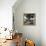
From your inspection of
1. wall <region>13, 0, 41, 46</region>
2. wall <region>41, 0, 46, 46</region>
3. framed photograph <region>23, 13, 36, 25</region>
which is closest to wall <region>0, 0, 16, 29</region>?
wall <region>13, 0, 41, 46</region>

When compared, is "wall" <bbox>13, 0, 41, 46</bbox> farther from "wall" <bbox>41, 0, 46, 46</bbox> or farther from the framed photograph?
"wall" <bbox>41, 0, 46, 46</bbox>

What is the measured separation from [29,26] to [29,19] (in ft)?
1.17

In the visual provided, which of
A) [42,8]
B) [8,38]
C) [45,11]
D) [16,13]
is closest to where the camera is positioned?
[8,38]

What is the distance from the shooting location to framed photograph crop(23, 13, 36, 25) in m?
5.74

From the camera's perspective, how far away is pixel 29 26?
19.0 ft

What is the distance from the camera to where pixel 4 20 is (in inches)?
189

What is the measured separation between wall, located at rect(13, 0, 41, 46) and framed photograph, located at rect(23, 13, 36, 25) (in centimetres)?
15

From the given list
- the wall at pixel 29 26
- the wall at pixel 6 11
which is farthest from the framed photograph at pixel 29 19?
the wall at pixel 6 11

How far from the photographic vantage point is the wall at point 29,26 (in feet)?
18.8

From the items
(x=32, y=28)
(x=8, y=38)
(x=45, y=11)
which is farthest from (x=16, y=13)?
(x=8, y=38)

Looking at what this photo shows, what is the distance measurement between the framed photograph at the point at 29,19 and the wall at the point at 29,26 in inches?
5.9

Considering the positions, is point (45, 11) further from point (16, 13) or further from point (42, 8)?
point (16, 13)

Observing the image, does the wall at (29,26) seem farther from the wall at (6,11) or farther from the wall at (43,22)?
the wall at (6,11)

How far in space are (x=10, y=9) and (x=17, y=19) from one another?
1250mm
